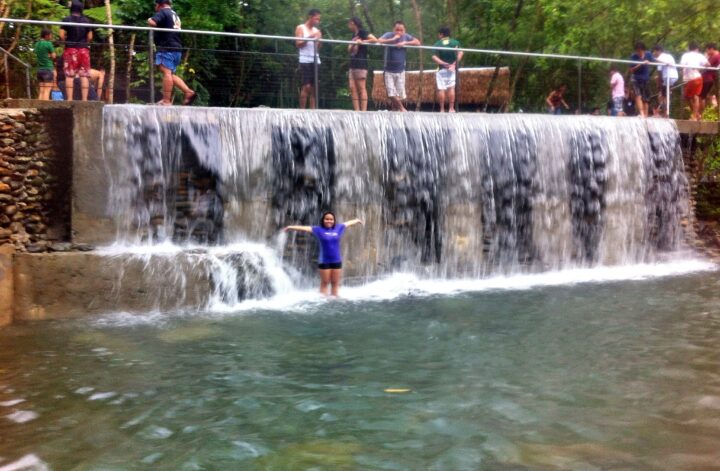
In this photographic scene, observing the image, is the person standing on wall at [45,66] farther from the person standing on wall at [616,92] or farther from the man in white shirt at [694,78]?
the man in white shirt at [694,78]

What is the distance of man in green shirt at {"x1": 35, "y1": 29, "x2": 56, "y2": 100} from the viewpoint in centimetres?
1148

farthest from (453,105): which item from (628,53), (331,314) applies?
(628,53)

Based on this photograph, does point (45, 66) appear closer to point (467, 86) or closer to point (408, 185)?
point (408, 185)

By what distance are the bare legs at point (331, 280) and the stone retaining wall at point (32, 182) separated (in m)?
3.41

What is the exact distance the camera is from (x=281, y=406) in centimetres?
645

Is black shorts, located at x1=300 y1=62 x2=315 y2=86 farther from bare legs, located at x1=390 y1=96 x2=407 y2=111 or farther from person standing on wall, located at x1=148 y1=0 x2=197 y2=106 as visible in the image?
person standing on wall, located at x1=148 y1=0 x2=197 y2=106

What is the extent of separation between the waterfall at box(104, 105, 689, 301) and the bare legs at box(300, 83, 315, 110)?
3.03ft

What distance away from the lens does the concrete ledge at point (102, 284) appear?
991cm

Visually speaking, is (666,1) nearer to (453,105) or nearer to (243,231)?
(453,105)

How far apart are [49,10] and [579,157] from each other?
10.1 m

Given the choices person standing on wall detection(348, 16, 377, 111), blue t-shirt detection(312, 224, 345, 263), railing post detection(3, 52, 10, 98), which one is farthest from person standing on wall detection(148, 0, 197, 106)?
blue t-shirt detection(312, 224, 345, 263)

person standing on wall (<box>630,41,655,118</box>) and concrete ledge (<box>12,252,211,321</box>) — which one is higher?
person standing on wall (<box>630,41,655,118</box>)

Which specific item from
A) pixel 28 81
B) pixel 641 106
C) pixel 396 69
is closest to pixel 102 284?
pixel 28 81

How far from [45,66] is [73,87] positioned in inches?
25.0
